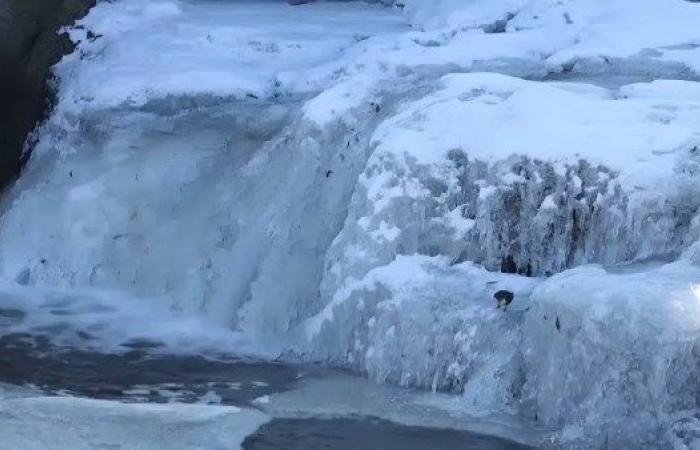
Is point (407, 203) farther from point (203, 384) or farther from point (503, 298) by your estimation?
point (203, 384)

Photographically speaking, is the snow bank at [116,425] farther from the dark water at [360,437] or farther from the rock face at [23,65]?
the rock face at [23,65]

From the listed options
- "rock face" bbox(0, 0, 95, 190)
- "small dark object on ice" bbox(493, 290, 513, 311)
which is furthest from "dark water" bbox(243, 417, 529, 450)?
"rock face" bbox(0, 0, 95, 190)

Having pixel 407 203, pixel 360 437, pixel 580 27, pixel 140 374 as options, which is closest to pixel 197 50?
pixel 580 27

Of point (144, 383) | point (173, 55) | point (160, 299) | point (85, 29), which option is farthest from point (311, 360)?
point (85, 29)

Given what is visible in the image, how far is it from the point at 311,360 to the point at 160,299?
4.45ft

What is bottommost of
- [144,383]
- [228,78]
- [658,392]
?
[144,383]

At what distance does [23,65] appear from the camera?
8.68 m

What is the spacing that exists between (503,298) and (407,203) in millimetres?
827

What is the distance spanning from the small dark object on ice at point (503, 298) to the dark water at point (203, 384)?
0.81 m

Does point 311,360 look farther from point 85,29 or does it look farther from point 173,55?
point 85,29

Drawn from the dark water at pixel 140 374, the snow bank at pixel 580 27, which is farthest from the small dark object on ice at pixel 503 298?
the snow bank at pixel 580 27

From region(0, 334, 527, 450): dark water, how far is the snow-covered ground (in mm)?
257

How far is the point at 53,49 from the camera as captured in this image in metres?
8.77

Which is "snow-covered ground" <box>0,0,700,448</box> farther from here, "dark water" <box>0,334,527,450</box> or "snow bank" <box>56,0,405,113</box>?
"dark water" <box>0,334,527,450</box>
